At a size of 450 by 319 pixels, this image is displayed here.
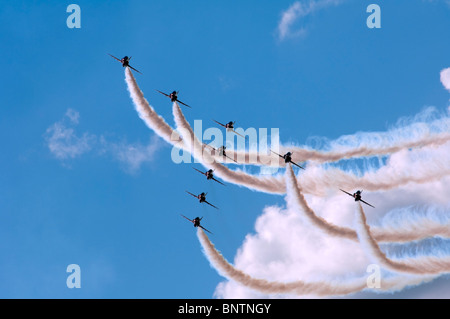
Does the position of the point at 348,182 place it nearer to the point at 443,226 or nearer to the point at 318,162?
the point at 318,162

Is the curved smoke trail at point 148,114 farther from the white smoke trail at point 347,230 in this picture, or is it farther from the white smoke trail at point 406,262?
the white smoke trail at point 406,262

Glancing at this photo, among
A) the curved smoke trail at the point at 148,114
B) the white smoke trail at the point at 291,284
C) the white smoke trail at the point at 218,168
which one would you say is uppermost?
the curved smoke trail at the point at 148,114

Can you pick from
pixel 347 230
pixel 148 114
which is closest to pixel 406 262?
pixel 347 230

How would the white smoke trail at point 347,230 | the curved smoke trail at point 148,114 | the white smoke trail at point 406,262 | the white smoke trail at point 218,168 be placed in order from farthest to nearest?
the curved smoke trail at point 148,114, the white smoke trail at point 218,168, the white smoke trail at point 347,230, the white smoke trail at point 406,262

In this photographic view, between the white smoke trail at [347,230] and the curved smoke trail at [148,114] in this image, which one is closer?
the white smoke trail at [347,230]

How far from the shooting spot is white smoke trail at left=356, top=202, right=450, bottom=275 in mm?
100431

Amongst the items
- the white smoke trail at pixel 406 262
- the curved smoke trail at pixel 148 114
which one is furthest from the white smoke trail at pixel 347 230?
the curved smoke trail at pixel 148 114

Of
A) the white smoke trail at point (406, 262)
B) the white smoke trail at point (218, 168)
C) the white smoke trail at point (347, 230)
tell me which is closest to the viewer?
the white smoke trail at point (406, 262)

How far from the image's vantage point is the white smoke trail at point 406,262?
329ft
